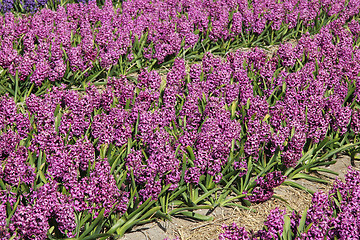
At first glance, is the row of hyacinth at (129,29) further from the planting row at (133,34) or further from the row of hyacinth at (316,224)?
the row of hyacinth at (316,224)

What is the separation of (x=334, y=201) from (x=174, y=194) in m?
1.74

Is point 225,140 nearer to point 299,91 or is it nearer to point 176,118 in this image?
point 176,118

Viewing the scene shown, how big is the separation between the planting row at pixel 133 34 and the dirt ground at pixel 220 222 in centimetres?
331

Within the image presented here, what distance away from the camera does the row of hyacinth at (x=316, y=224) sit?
3.57 metres

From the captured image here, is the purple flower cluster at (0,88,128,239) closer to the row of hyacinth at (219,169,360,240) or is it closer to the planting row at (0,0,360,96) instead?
the row of hyacinth at (219,169,360,240)

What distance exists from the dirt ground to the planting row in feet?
10.9

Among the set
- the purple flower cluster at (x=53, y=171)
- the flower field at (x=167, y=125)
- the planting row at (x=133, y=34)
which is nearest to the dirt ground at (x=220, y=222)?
the flower field at (x=167, y=125)

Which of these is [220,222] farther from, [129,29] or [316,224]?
[129,29]

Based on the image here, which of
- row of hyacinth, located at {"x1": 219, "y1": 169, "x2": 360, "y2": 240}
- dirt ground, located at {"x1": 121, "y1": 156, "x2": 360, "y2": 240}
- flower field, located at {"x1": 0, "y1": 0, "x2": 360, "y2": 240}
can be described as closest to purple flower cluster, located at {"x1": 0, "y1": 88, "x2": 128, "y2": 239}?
flower field, located at {"x1": 0, "y1": 0, "x2": 360, "y2": 240}

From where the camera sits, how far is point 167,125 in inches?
211

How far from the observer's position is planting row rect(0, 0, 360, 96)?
6.71 metres

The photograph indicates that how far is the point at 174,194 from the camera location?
14.6 feet

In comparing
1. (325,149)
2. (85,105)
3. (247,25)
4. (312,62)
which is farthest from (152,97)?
(247,25)

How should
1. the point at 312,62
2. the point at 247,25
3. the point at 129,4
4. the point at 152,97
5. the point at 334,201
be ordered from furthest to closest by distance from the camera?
the point at 129,4
the point at 247,25
the point at 312,62
the point at 152,97
the point at 334,201
